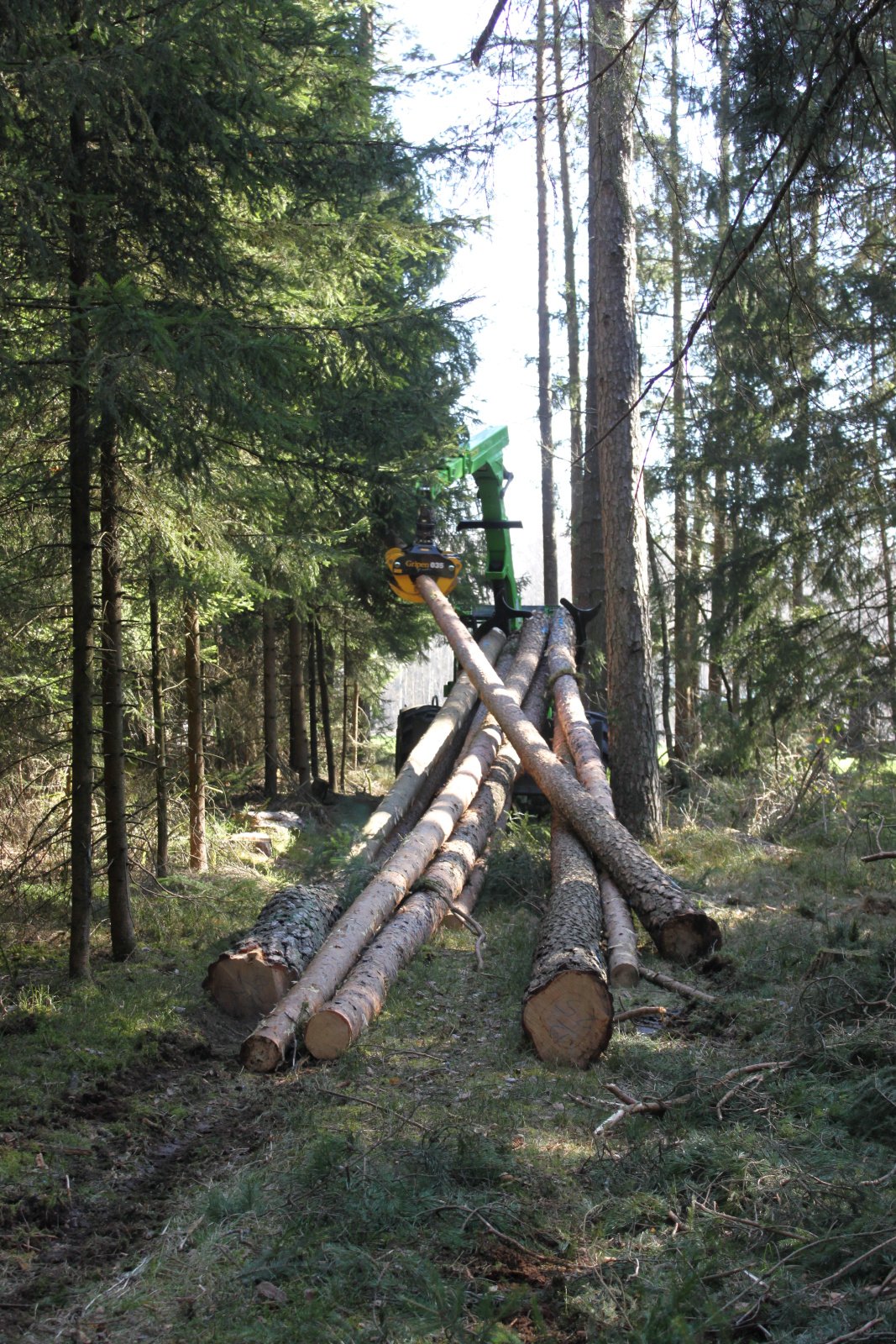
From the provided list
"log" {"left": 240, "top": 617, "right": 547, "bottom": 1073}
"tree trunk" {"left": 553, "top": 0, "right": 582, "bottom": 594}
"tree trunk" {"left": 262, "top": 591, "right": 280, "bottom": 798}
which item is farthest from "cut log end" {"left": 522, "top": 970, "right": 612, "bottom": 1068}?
"tree trunk" {"left": 553, "top": 0, "right": 582, "bottom": 594}

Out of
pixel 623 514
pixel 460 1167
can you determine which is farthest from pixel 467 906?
pixel 623 514

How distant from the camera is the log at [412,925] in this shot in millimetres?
5520

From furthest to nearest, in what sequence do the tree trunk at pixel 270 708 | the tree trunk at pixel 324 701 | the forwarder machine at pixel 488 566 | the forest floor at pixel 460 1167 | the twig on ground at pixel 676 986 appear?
the tree trunk at pixel 324 701, the tree trunk at pixel 270 708, the forwarder machine at pixel 488 566, the twig on ground at pixel 676 986, the forest floor at pixel 460 1167

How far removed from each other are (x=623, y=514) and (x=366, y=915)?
5449 millimetres

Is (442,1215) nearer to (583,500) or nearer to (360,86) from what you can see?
(360,86)

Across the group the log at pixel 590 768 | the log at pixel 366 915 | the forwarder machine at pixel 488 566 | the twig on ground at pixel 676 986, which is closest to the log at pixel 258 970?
the log at pixel 366 915

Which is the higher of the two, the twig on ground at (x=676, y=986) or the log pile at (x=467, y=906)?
the log pile at (x=467, y=906)

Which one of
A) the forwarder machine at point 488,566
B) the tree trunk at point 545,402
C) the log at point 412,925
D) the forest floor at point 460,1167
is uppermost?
the tree trunk at point 545,402

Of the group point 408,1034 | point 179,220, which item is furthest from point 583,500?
point 408,1034

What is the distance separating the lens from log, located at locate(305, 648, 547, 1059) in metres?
5.52

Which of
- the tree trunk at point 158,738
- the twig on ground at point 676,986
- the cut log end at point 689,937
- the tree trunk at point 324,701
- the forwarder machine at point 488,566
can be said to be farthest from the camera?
the tree trunk at point 324,701

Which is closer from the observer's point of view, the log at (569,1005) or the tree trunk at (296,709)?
the log at (569,1005)

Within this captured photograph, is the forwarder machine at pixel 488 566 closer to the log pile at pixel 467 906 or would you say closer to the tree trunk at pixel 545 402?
the log pile at pixel 467 906

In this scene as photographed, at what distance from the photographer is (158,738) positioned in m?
9.38
